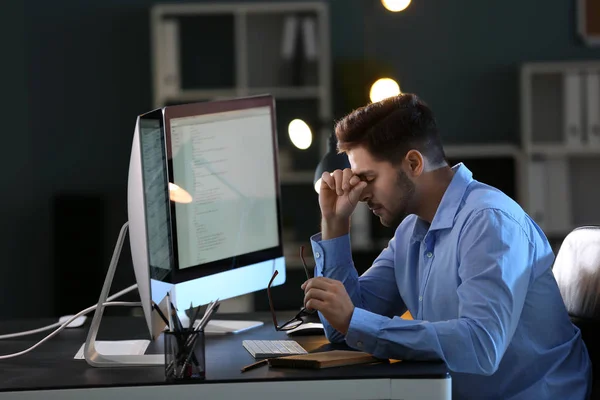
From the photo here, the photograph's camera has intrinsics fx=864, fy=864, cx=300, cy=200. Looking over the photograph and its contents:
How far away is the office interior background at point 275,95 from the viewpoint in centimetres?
476

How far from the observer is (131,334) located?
71.8 inches

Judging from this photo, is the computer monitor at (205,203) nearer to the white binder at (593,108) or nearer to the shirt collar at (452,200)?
the shirt collar at (452,200)

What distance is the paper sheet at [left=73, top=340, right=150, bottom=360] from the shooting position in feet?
5.13

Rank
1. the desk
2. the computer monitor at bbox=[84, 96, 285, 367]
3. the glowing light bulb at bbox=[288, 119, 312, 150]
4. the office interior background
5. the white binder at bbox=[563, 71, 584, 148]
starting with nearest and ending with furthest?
the desk, the computer monitor at bbox=[84, 96, 285, 367], the glowing light bulb at bbox=[288, 119, 312, 150], the white binder at bbox=[563, 71, 584, 148], the office interior background

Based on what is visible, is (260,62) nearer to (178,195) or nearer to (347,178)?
(347,178)

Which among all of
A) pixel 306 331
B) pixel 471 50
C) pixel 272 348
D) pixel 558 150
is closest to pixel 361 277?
pixel 306 331

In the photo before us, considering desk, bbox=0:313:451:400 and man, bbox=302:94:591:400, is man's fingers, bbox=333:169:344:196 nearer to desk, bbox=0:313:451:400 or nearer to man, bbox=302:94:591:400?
man, bbox=302:94:591:400

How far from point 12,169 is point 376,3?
227 cm

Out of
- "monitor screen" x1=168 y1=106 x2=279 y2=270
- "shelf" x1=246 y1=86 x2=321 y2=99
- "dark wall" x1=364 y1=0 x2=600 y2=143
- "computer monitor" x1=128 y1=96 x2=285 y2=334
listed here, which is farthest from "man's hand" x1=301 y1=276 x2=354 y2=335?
"dark wall" x1=364 y1=0 x2=600 y2=143

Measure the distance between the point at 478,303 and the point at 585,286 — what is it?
1.30 ft

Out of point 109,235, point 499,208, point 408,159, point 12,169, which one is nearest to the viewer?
point 499,208

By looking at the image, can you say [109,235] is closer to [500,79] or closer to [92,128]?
[92,128]

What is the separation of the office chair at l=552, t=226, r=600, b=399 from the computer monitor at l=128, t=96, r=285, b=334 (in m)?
0.63

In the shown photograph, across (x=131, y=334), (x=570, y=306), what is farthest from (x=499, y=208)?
(x=131, y=334)
